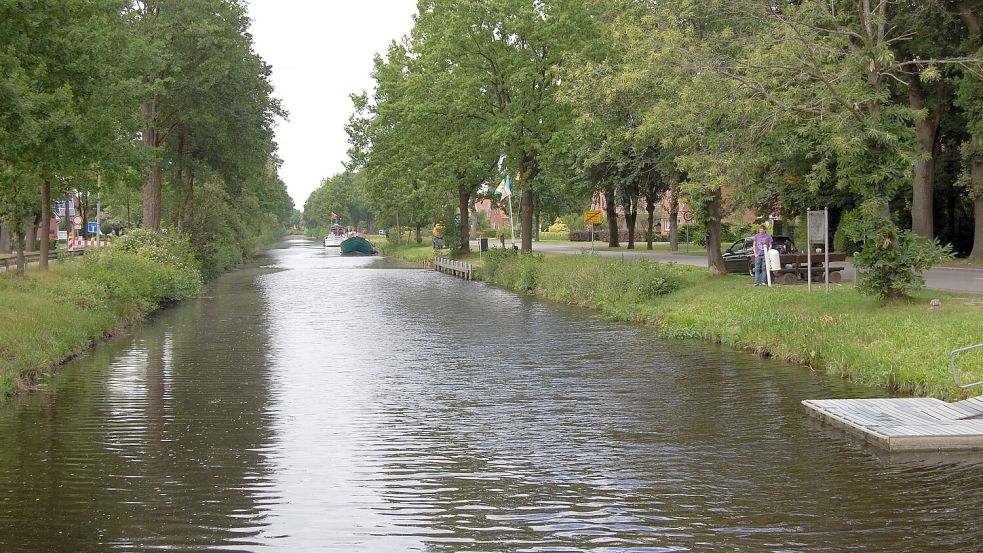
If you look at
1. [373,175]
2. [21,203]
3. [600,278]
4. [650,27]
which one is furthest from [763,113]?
[373,175]

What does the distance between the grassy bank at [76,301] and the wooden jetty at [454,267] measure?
17.4 m

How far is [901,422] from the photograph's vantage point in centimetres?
1304

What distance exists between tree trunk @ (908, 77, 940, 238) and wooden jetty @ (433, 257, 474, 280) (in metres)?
23.2

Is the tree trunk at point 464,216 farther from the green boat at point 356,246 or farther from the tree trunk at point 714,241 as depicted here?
the green boat at point 356,246

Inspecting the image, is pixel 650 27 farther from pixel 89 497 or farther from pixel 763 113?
pixel 89 497

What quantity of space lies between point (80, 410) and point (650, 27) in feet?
66.4

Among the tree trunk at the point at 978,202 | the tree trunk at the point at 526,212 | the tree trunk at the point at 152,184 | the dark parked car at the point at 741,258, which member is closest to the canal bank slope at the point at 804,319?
the dark parked car at the point at 741,258

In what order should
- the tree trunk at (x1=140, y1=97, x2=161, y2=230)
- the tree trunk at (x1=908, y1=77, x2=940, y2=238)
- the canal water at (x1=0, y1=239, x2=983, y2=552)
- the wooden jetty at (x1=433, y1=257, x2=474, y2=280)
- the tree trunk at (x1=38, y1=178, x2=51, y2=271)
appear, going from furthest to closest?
the wooden jetty at (x1=433, y1=257, x2=474, y2=280) < the tree trunk at (x1=140, y1=97, x2=161, y2=230) < the tree trunk at (x1=908, y1=77, x2=940, y2=238) < the tree trunk at (x1=38, y1=178, x2=51, y2=271) < the canal water at (x1=0, y1=239, x2=983, y2=552)

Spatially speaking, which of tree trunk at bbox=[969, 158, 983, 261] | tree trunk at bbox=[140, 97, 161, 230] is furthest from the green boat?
tree trunk at bbox=[969, 158, 983, 261]

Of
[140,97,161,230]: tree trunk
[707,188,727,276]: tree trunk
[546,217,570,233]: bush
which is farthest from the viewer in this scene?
[546,217,570,233]: bush

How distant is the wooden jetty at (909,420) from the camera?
1214cm

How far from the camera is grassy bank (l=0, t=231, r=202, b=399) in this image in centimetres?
1844

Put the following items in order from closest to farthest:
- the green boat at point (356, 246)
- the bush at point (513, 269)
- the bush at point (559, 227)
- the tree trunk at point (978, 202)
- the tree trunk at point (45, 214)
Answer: the tree trunk at point (45, 214)
the tree trunk at point (978, 202)
the bush at point (513, 269)
the green boat at point (356, 246)
the bush at point (559, 227)

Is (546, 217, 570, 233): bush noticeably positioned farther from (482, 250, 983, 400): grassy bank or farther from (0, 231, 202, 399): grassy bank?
(482, 250, 983, 400): grassy bank
